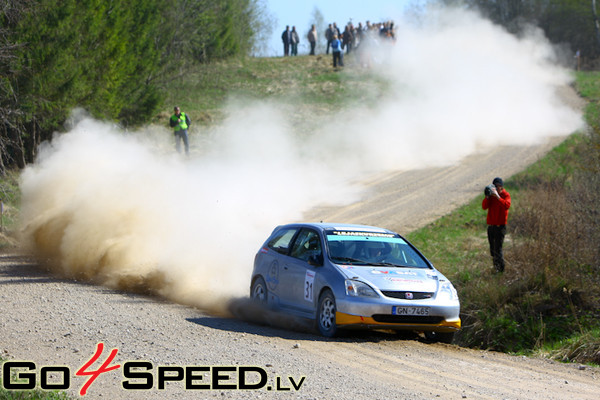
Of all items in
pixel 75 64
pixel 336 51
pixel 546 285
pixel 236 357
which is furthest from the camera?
pixel 336 51

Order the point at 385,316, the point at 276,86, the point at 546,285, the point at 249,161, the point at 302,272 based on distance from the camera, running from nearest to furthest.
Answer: the point at 385,316
the point at 302,272
the point at 546,285
the point at 249,161
the point at 276,86

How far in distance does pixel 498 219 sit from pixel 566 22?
48119 mm

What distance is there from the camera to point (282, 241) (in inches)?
445

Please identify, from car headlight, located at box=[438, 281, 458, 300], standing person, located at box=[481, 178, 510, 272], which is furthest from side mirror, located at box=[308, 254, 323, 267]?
standing person, located at box=[481, 178, 510, 272]

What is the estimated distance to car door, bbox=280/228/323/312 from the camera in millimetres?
10047

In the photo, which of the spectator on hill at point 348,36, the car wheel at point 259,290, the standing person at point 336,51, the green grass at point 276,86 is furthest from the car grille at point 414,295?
the spectator on hill at point 348,36

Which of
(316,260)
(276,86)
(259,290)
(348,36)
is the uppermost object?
(348,36)

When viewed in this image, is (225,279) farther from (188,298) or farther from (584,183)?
(584,183)

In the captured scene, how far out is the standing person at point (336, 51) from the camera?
4384cm

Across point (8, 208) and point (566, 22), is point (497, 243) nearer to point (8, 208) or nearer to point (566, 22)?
point (8, 208)

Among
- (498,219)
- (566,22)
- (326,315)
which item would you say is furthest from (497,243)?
(566,22)

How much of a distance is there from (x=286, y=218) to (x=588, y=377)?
1360 centimetres

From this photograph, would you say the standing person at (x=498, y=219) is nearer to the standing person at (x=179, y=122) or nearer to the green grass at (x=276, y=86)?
the standing person at (x=179, y=122)

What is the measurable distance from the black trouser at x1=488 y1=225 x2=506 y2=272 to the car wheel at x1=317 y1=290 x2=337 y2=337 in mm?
4851
